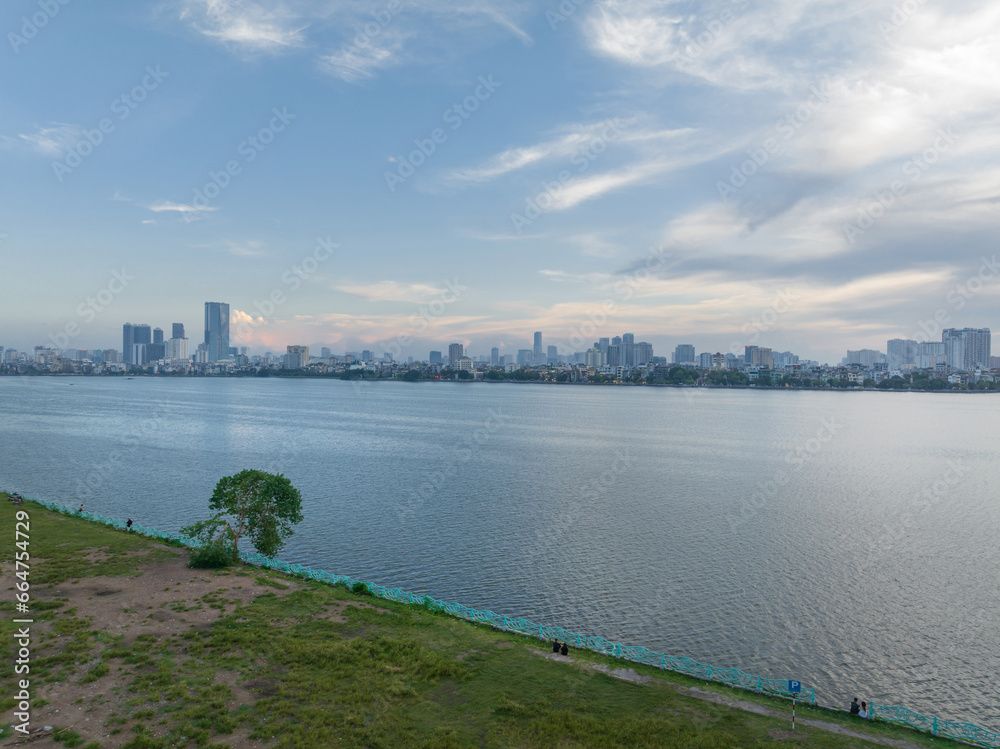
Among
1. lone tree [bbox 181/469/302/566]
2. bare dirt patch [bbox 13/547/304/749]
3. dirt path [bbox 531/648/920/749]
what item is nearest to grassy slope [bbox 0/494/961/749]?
bare dirt patch [bbox 13/547/304/749]

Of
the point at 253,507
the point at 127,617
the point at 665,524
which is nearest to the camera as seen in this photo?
the point at 127,617

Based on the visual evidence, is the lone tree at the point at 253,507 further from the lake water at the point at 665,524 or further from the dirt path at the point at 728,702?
the dirt path at the point at 728,702

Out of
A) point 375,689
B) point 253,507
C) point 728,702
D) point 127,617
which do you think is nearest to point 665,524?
point 728,702

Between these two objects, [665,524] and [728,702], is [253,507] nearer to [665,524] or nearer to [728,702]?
[728,702]

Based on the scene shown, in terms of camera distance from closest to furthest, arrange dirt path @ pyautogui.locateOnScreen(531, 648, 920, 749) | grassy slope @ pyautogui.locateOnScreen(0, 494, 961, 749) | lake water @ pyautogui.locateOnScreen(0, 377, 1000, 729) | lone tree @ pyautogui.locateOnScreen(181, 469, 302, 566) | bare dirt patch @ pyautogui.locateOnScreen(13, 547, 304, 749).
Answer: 1. bare dirt patch @ pyautogui.locateOnScreen(13, 547, 304, 749)
2. grassy slope @ pyautogui.locateOnScreen(0, 494, 961, 749)
3. dirt path @ pyautogui.locateOnScreen(531, 648, 920, 749)
4. lake water @ pyautogui.locateOnScreen(0, 377, 1000, 729)
5. lone tree @ pyautogui.locateOnScreen(181, 469, 302, 566)

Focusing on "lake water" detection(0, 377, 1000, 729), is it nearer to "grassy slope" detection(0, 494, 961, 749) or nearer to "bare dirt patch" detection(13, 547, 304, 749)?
"grassy slope" detection(0, 494, 961, 749)

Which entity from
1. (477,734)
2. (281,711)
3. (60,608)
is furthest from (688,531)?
(60,608)

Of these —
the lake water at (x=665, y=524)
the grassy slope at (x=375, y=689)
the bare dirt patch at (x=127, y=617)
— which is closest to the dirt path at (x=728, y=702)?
the grassy slope at (x=375, y=689)
